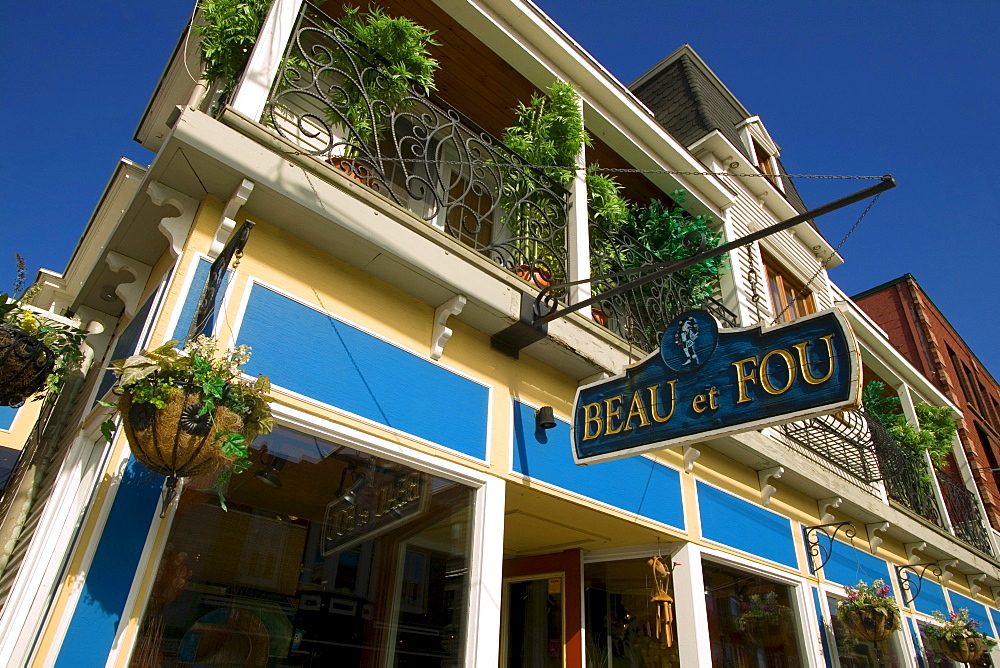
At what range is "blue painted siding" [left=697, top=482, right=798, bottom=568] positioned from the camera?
6410 millimetres

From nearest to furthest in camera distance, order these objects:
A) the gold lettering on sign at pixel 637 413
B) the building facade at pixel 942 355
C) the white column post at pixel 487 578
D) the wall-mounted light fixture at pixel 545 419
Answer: the white column post at pixel 487 578 → the gold lettering on sign at pixel 637 413 → the wall-mounted light fixture at pixel 545 419 → the building facade at pixel 942 355

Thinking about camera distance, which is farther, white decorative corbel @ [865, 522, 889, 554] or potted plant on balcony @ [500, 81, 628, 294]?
white decorative corbel @ [865, 522, 889, 554]

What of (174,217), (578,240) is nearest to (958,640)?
(578,240)

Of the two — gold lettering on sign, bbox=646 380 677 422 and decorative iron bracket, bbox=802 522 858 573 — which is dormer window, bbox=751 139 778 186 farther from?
gold lettering on sign, bbox=646 380 677 422

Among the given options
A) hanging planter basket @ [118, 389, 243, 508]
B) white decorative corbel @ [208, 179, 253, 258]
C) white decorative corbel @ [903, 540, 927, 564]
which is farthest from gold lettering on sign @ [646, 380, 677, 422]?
white decorative corbel @ [903, 540, 927, 564]

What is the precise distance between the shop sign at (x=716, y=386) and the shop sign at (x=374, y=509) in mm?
1231

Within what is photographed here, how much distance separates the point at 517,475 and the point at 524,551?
8.03 feet

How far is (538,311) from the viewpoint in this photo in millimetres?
5207

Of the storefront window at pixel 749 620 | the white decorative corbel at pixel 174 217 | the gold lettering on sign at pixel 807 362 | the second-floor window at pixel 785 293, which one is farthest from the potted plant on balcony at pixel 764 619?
the white decorative corbel at pixel 174 217

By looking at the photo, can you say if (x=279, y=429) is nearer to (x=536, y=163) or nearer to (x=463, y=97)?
(x=536, y=163)

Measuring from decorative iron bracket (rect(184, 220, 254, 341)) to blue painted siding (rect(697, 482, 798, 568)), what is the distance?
4908mm

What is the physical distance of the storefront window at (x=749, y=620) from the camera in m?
6.14

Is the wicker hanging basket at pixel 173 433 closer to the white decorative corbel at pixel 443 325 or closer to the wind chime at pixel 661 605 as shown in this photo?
the white decorative corbel at pixel 443 325

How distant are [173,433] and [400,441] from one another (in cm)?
170
